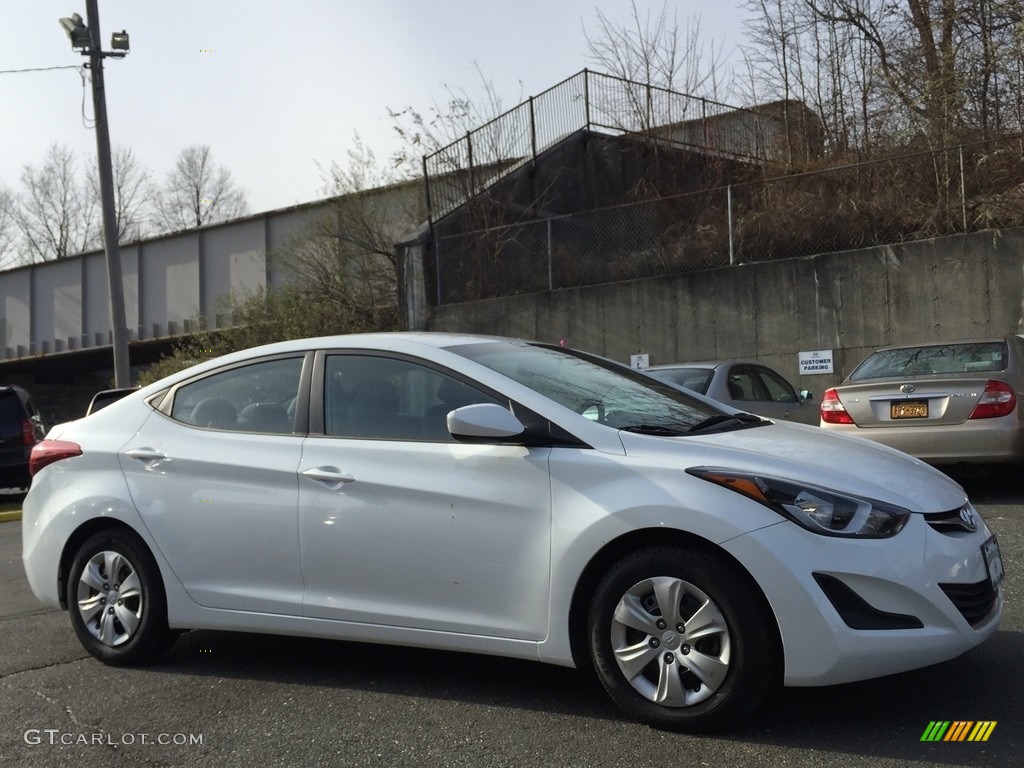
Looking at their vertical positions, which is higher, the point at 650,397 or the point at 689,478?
the point at 650,397

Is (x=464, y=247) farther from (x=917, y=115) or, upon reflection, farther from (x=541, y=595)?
(x=541, y=595)

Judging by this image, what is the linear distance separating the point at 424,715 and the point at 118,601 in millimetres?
1776

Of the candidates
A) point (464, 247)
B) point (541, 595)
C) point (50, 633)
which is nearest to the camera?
point (541, 595)

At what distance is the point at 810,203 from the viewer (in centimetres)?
1667

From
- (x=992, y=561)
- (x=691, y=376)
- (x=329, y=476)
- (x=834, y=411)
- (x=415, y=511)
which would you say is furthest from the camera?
(x=691, y=376)

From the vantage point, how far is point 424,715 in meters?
4.01

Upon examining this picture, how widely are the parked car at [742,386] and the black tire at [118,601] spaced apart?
5.74 metres

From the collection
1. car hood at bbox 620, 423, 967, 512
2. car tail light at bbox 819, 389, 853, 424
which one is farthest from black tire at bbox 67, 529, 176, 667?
car tail light at bbox 819, 389, 853, 424

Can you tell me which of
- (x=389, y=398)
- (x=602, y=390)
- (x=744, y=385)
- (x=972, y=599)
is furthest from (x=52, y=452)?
(x=744, y=385)

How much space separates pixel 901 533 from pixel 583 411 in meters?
1.26

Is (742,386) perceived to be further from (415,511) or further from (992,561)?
(415,511)

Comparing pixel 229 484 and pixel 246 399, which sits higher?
pixel 246 399

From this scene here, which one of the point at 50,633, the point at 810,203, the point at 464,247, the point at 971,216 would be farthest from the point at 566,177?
the point at 50,633

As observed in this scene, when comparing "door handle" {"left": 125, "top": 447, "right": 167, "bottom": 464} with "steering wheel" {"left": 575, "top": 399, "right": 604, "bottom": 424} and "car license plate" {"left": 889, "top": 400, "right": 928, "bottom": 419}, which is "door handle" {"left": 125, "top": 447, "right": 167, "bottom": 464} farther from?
"car license plate" {"left": 889, "top": 400, "right": 928, "bottom": 419}
